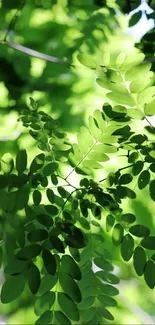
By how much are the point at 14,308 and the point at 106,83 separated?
549mm

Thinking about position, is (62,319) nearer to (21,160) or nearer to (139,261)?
(139,261)

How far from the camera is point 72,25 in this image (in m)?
1.14

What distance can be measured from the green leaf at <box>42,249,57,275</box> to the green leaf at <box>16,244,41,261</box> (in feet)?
0.04

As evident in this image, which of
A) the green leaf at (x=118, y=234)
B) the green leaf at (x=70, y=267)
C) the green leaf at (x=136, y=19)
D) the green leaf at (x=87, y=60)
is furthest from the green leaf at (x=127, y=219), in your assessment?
the green leaf at (x=136, y=19)

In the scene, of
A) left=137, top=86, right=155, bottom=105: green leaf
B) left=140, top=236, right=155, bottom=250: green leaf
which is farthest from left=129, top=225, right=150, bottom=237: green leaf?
left=137, top=86, right=155, bottom=105: green leaf

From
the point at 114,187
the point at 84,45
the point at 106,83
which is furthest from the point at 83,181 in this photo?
the point at 84,45

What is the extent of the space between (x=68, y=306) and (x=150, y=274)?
5.6 inches

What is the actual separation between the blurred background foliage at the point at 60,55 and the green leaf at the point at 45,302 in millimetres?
400

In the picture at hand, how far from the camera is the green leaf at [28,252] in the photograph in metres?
0.60

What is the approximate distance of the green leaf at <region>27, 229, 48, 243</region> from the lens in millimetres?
618

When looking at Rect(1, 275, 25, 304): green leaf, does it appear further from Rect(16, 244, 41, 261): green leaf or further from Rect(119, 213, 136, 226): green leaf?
Rect(119, 213, 136, 226): green leaf

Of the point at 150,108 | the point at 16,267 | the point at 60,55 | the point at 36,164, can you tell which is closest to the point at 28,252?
the point at 16,267

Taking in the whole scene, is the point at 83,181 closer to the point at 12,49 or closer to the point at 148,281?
the point at 148,281

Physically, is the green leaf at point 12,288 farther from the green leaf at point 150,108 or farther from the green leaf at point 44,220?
the green leaf at point 150,108
